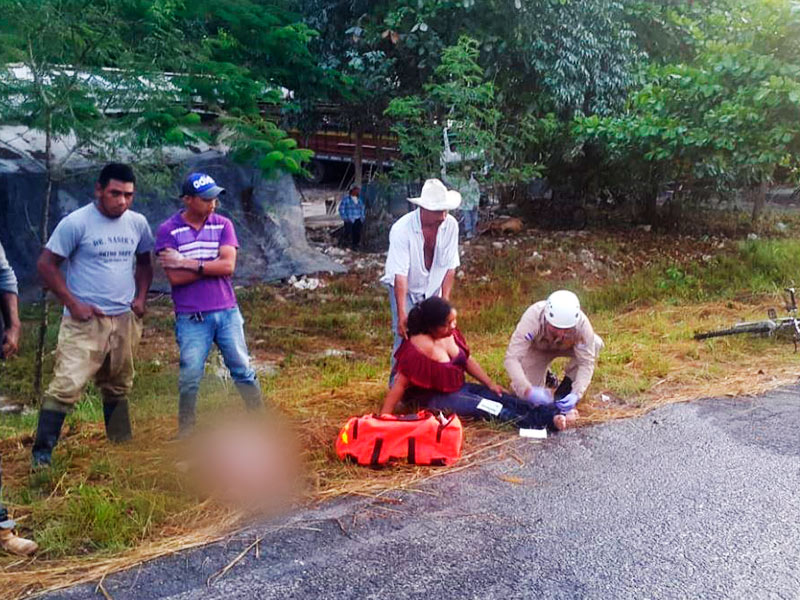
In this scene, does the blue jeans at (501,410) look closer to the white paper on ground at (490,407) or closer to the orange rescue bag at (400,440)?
the white paper on ground at (490,407)

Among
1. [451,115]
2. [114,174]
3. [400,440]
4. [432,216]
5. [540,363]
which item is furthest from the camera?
[451,115]

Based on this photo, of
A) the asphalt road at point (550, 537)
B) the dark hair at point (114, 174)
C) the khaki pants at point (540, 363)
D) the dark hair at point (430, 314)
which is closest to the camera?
the asphalt road at point (550, 537)

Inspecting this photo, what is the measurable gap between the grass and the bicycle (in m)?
0.12

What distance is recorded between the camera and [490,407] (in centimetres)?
533

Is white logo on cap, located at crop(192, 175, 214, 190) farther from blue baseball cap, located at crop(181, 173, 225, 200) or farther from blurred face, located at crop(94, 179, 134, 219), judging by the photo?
blurred face, located at crop(94, 179, 134, 219)

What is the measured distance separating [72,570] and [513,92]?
459 inches

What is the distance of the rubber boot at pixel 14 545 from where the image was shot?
3.52 meters

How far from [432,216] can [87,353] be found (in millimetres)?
2307

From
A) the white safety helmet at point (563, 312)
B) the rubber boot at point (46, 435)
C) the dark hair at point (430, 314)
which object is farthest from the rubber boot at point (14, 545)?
the white safety helmet at point (563, 312)

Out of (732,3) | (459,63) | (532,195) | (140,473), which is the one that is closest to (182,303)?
(140,473)

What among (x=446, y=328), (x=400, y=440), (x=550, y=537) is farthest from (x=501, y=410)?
(x=550, y=537)

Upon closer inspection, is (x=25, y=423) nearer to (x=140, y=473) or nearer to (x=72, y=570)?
(x=140, y=473)

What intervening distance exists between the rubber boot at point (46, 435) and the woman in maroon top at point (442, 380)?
1876mm

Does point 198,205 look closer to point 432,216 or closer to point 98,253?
point 98,253
